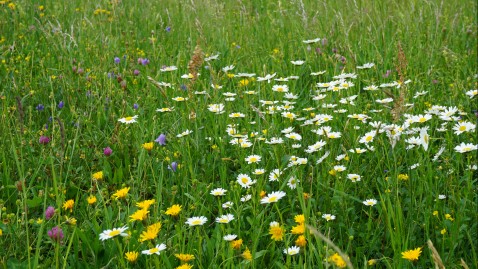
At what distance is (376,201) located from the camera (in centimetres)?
190

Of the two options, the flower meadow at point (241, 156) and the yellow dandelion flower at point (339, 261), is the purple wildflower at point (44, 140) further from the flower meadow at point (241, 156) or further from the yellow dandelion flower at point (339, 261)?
the yellow dandelion flower at point (339, 261)

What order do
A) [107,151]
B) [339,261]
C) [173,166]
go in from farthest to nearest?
[107,151], [173,166], [339,261]

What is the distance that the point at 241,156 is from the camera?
221 centimetres

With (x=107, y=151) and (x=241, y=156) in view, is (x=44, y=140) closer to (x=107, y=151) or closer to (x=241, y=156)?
(x=107, y=151)

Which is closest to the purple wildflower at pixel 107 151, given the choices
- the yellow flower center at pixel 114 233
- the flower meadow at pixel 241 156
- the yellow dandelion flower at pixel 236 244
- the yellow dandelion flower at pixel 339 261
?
the flower meadow at pixel 241 156

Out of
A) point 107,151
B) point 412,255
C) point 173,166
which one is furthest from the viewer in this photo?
point 107,151

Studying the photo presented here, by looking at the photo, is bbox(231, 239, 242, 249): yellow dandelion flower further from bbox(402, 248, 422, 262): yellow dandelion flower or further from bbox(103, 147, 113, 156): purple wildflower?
bbox(103, 147, 113, 156): purple wildflower

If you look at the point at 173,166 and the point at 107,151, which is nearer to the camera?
the point at 173,166

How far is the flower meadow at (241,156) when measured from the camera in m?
1.66

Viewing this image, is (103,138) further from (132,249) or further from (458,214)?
(458,214)

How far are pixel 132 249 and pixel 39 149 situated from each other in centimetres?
95

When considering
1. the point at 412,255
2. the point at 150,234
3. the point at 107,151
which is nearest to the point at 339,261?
the point at 412,255

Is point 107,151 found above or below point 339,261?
below

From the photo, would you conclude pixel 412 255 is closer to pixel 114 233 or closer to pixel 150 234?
pixel 150 234
